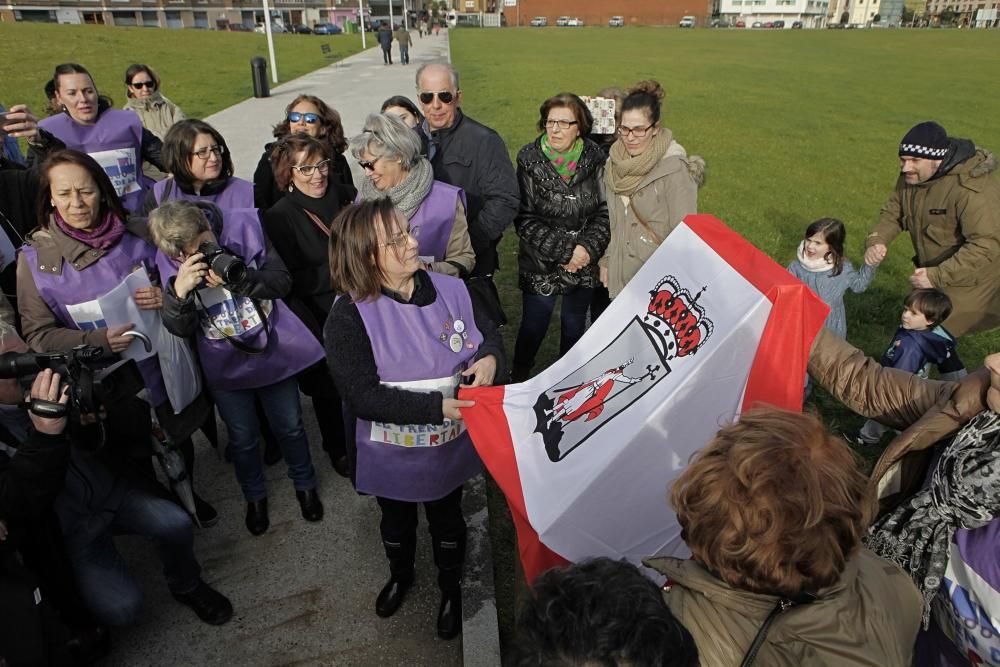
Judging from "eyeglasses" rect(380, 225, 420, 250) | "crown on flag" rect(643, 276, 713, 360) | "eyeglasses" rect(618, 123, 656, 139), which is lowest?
"crown on flag" rect(643, 276, 713, 360)

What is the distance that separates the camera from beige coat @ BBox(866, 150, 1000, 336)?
12.8 feet

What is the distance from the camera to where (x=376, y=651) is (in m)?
2.97

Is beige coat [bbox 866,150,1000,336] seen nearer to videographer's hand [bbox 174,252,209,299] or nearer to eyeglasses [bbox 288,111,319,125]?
eyeglasses [bbox 288,111,319,125]

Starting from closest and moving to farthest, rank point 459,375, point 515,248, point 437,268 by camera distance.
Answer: point 459,375
point 437,268
point 515,248

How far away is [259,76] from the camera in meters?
18.0

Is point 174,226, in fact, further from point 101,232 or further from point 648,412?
point 648,412

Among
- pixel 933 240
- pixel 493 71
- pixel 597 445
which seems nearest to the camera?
pixel 597 445

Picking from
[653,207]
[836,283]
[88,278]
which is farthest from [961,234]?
[88,278]

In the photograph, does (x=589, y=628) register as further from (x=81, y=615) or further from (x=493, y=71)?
(x=493, y=71)

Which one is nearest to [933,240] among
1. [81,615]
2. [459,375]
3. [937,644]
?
[937,644]

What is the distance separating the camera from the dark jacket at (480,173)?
422 cm

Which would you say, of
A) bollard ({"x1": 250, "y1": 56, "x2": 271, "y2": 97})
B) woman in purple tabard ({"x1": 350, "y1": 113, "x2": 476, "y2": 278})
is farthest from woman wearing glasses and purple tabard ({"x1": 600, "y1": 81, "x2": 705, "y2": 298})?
bollard ({"x1": 250, "y1": 56, "x2": 271, "y2": 97})

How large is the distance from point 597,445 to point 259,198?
122 inches

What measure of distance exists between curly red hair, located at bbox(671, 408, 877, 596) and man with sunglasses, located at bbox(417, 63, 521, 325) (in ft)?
9.06
